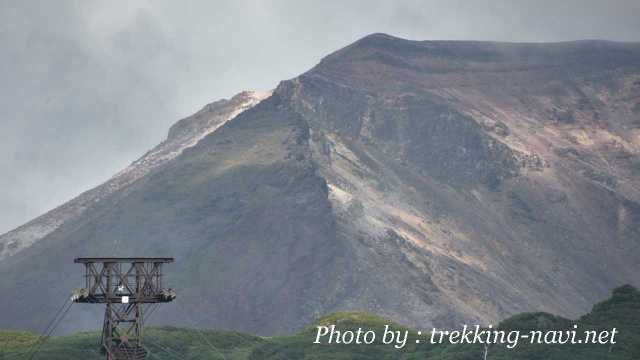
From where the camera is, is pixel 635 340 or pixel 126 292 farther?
pixel 635 340

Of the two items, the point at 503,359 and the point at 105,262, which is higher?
the point at 105,262

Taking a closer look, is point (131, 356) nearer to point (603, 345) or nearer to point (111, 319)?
point (111, 319)

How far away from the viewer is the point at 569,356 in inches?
7790

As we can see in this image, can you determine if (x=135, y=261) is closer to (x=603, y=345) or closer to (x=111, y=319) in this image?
(x=111, y=319)

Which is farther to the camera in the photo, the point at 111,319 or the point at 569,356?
the point at 569,356

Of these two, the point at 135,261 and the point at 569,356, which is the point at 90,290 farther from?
the point at 569,356

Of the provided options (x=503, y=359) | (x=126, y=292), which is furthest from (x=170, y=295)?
(x=503, y=359)

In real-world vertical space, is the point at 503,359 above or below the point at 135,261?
below

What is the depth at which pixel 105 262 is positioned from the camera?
75.8 meters

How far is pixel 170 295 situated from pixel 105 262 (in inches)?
193

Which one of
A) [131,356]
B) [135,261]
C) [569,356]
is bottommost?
[569,356]

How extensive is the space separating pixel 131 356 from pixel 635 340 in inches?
5170

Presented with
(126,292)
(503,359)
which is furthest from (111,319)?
(503,359)

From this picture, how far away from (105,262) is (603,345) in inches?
5308
